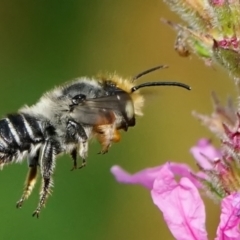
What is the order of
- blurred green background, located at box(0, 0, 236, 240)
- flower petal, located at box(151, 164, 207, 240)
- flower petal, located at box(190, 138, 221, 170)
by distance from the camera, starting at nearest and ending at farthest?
flower petal, located at box(151, 164, 207, 240) → flower petal, located at box(190, 138, 221, 170) → blurred green background, located at box(0, 0, 236, 240)

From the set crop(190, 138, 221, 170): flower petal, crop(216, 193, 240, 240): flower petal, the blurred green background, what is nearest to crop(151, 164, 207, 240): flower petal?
crop(216, 193, 240, 240): flower petal

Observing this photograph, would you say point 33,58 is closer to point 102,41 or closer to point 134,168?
point 102,41

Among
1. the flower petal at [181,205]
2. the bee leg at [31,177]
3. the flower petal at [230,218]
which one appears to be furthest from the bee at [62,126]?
the flower petal at [230,218]

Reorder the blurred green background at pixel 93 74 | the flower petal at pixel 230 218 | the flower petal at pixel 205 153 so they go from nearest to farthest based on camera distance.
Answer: the flower petal at pixel 230 218
the flower petal at pixel 205 153
the blurred green background at pixel 93 74

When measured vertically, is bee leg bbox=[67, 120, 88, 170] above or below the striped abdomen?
below

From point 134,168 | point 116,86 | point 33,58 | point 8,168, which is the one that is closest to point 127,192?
point 134,168

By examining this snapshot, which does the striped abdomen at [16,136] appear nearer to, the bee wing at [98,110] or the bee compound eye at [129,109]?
the bee wing at [98,110]

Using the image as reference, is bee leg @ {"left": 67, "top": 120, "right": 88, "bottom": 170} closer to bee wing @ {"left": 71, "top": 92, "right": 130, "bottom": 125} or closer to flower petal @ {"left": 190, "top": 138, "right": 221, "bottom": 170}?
bee wing @ {"left": 71, "top": 92, "right": 130, "bottom": 125}

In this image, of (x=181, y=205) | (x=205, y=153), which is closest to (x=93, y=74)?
(x=205, y=153)
